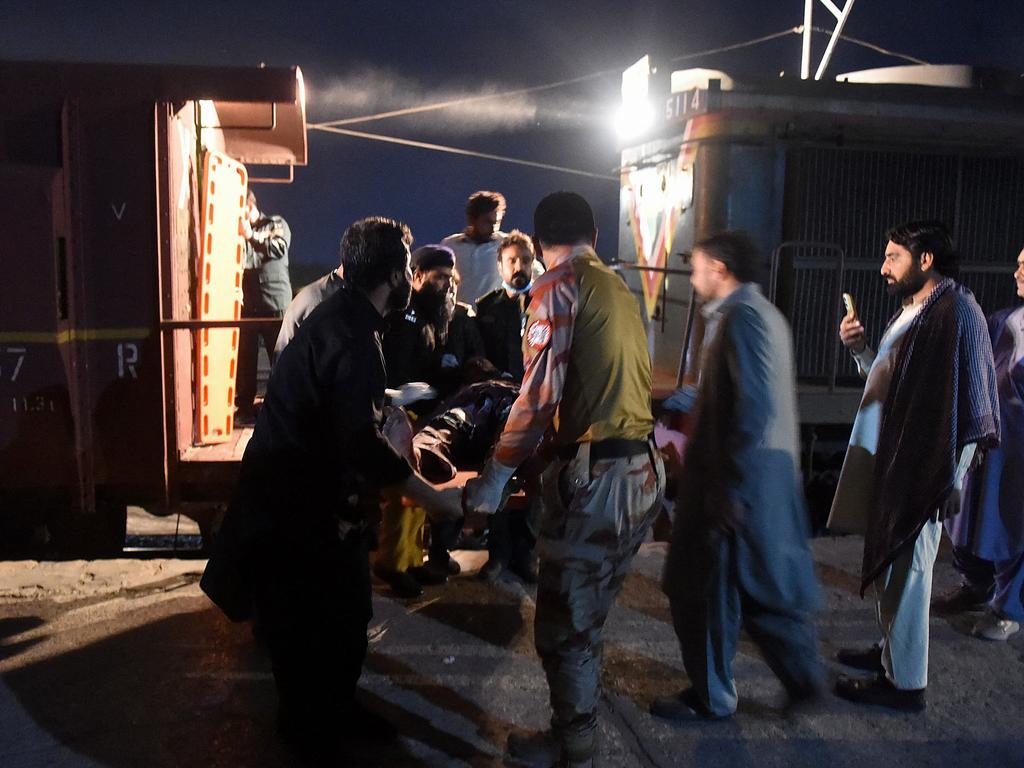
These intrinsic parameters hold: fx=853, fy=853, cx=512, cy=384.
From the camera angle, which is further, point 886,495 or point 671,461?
point 671,461

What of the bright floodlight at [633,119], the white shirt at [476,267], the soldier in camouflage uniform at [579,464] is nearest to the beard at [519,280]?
the white shirt at [476,267]

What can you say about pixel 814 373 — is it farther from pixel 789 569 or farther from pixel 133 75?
pixel 133 75

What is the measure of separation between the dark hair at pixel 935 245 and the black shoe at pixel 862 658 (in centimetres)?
169

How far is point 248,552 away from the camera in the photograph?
293cm

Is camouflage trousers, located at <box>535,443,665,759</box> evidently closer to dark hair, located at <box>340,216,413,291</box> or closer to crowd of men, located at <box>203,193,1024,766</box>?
crowd of men, located at <box>203,193,1024,766</box>

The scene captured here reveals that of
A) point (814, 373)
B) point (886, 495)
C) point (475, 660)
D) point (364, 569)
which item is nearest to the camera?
point (364, 569)

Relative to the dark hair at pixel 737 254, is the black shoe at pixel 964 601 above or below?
below

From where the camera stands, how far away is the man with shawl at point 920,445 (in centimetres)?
344

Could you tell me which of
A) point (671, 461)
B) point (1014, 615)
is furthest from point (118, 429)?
point (1014, 615)

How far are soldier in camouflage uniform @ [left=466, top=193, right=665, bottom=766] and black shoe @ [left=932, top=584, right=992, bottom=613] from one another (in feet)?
8.60

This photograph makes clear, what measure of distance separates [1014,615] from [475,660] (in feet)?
8.82

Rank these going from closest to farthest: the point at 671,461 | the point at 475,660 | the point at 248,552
Result: the point at 248,552 < the point at 475,660 < the point at 671,461

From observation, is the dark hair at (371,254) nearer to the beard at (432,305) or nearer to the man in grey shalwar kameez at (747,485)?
the man in grey shalwar kameez at (747,485)

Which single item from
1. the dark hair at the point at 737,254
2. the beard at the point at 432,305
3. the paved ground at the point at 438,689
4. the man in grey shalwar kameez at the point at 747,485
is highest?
the dark hair at the point at 737,254
